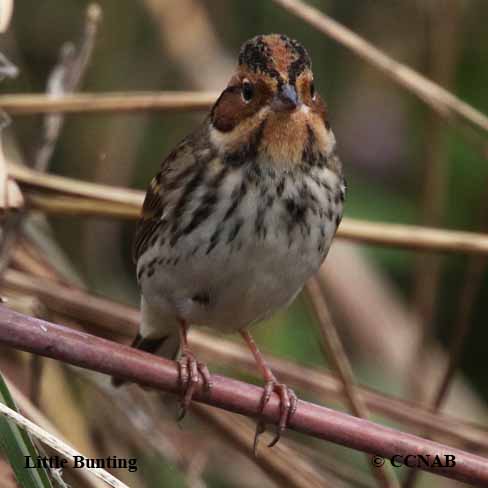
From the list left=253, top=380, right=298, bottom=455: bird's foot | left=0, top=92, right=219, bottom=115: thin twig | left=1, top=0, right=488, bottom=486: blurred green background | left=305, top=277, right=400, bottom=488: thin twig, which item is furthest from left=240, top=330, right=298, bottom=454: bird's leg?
left=1, top=0, right=488, bottom=486: blurred green background

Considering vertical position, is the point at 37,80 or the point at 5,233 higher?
the point at 37,80

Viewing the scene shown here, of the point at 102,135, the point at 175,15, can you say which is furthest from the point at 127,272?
the point at 175,15

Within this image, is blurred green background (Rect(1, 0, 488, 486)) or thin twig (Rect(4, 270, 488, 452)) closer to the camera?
thin twig (Rect(4, 270, 488, 452))

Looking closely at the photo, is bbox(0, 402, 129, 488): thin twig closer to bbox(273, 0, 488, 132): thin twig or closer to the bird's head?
the bird's head

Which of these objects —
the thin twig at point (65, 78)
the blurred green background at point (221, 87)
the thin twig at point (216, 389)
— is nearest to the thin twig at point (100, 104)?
the thin twig at point (65, 78)

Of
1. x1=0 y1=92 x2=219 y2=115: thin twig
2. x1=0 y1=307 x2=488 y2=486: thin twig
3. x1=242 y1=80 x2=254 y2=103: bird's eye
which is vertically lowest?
x1=0 y1=307 x2=488 y2=486: thin twig

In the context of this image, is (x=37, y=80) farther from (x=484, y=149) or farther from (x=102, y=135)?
(x=484, y=149)

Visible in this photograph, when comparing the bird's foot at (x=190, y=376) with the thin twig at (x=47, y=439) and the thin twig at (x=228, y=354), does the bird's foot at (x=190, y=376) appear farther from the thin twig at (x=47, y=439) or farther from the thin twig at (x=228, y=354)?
the thin twig at (x=228, y=354)

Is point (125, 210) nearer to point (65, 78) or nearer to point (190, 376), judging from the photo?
point (65, 78)
